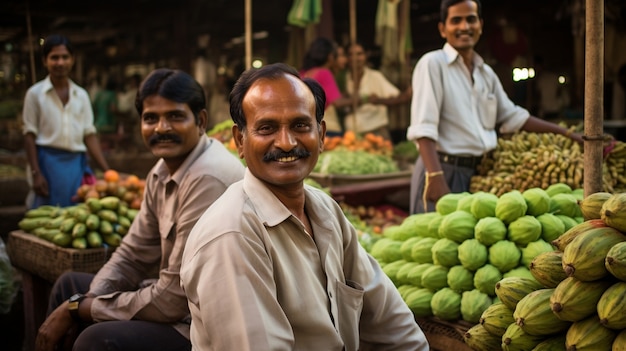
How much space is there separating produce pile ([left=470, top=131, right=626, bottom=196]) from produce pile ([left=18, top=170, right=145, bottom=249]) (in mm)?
2161

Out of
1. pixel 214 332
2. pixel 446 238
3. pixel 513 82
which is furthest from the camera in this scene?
pixel 513 82

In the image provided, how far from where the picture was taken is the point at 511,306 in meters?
2.09

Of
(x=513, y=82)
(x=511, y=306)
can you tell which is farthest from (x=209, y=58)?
(x=511, y=306)

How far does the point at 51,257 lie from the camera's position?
12.2 ft

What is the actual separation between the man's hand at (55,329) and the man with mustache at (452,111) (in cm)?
203

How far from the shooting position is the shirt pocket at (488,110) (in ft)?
13.1

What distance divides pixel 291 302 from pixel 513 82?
10.2 meters

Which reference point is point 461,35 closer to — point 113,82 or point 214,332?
point 214,332

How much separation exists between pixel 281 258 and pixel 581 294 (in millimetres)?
838

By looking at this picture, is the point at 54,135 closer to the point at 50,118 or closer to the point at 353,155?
the point at 50,118

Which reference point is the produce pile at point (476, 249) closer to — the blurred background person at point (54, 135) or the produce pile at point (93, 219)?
the produce pile at point (93, 219)

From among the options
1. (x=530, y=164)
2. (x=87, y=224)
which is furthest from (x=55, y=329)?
(x=530, y=164)

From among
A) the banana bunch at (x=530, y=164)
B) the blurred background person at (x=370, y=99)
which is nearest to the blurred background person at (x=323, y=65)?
the blurred background person at (x=370, y=99)

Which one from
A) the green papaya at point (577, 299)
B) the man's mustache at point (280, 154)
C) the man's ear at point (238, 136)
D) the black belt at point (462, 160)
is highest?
the man's ear at point (238, 136)
